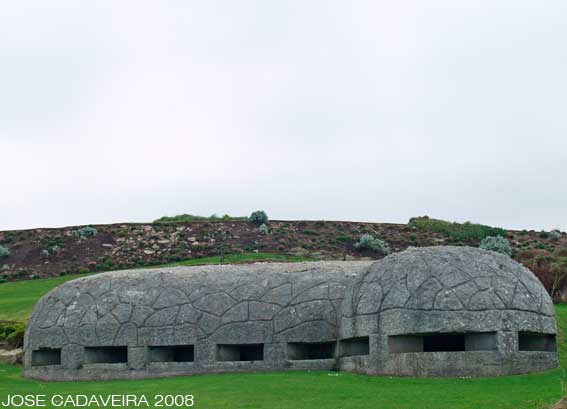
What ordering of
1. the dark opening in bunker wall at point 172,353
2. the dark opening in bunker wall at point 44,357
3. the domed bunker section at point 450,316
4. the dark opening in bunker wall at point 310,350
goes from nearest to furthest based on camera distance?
1. the domed bunker section at point 450,316
2. the dark opening in bunker wall at point 310,350
3. the dark opening in bunker wall at point 172,353
4. the dark opening in bunker wall at point 44,357

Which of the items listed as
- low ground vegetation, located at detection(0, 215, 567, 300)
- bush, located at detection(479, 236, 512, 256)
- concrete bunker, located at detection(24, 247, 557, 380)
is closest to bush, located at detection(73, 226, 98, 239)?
low ground vegetation, located at detection(0, 215, 567, 300)

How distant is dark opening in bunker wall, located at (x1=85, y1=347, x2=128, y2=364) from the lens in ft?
59.1

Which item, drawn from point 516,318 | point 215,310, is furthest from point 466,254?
point 215,310

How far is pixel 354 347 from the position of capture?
16.4 metres

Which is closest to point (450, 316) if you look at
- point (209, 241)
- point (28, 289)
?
point (28, 289)

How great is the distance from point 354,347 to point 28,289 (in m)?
20.5

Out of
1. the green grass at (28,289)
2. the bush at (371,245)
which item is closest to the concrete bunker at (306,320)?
the green grass at (28,289)

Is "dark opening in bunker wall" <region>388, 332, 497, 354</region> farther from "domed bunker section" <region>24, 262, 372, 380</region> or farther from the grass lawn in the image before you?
"domed bunker section" <region>24, 262, 372, 380</region>

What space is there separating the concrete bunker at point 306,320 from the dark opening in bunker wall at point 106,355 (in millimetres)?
32

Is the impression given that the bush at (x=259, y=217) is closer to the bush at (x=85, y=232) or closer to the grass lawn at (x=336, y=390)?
the bush at (x=85, y=232)

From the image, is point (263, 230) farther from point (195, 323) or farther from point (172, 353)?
point (195, 323)

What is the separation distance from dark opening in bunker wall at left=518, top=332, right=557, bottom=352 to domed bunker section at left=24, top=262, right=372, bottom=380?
3.48m

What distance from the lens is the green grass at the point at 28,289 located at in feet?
83.9

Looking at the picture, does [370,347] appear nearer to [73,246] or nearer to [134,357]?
[134,357]
